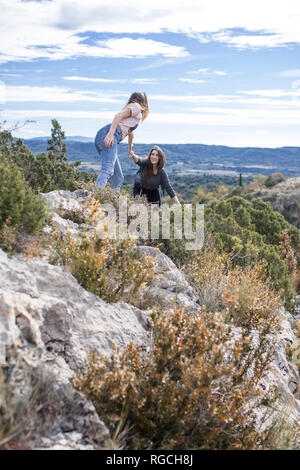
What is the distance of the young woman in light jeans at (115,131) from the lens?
256 inches

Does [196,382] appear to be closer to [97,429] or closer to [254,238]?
[97,429]

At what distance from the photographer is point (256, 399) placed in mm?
3918

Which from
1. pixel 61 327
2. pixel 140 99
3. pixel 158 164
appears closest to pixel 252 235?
pixel 158 164

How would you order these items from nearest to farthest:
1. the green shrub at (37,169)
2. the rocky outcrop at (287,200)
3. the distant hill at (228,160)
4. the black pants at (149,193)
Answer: the green shrub at (37,169)
the black pants at (149,193)
the rocky outcrop at (287,200)
the distant hill at (228,160)

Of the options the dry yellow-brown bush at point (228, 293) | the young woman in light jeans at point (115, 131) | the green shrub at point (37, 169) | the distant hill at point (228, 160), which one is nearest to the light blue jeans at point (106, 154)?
the young woman in light jeans at point (115, 131)

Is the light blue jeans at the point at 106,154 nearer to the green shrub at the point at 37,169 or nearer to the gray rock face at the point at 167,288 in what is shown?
the green shrub at the point at 37,169

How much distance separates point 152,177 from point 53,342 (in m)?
5.12

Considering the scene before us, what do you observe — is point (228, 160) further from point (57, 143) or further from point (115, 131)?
point (115, 131)

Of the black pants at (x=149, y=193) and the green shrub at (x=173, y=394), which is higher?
the black pants at (x=149, y=193)

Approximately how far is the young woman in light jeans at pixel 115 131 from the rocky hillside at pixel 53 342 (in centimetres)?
265

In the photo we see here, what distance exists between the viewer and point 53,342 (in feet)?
10.4

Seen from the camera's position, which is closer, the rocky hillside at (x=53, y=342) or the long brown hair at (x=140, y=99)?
the rocky hillside at (x=53, y=342)

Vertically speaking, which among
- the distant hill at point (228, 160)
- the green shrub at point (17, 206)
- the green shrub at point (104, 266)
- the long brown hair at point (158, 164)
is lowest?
the green shrub at point (104, 266)

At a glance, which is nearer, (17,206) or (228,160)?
(17,206)
